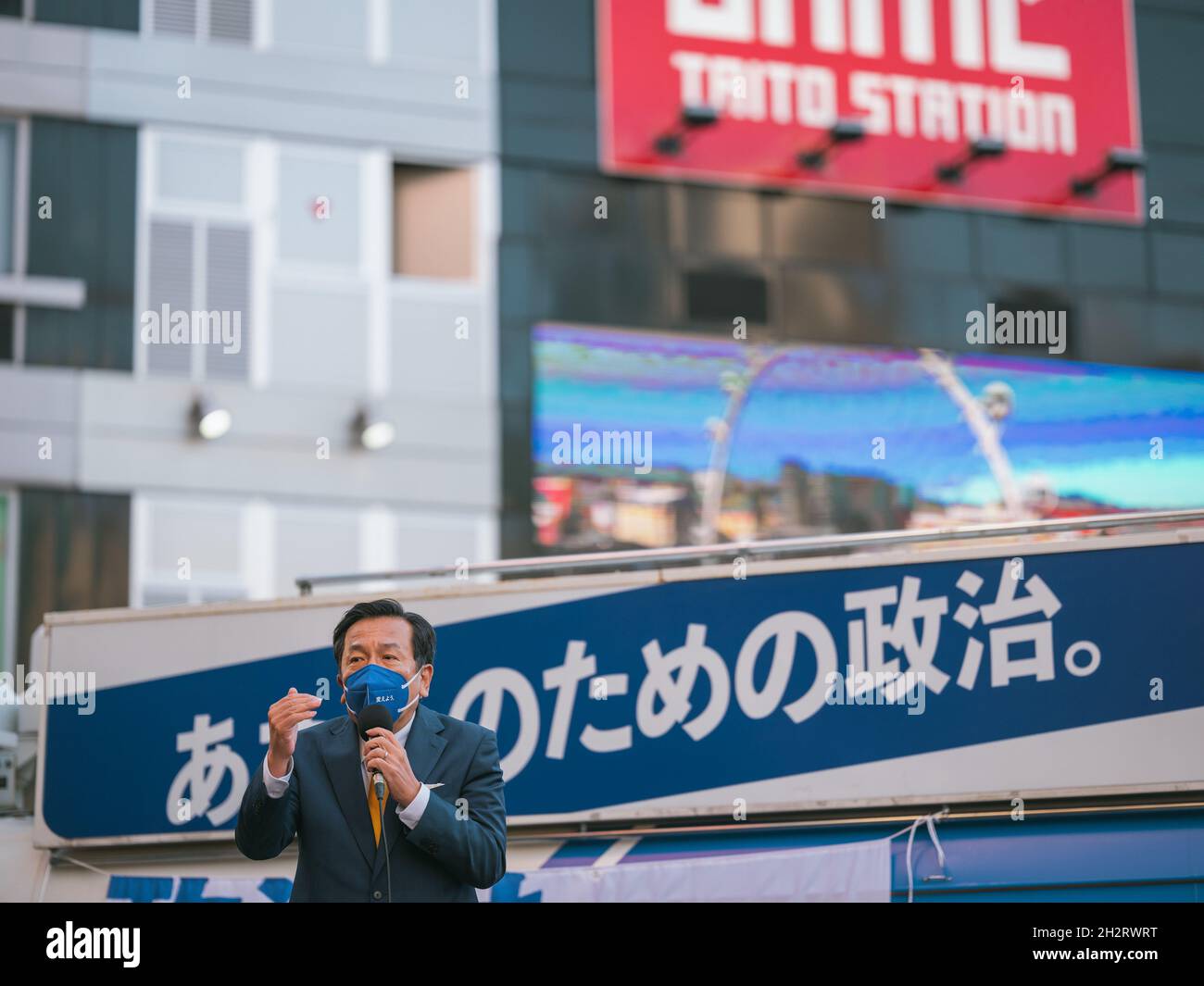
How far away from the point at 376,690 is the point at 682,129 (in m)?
15.4

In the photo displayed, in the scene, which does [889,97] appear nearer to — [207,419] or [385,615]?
[207,419]

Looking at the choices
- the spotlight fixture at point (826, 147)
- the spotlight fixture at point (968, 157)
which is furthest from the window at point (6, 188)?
the spotlight fixture at point (968, 157)

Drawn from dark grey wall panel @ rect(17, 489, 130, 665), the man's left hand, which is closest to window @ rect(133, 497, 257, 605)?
dark grey wall panel @ rect(17, 489, 130, 665)

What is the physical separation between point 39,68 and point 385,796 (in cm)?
1440

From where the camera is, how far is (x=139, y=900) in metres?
9.59

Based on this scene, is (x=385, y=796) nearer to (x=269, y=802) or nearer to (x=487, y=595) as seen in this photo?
(x=269, y=802)

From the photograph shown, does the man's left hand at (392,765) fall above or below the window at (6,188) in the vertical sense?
below

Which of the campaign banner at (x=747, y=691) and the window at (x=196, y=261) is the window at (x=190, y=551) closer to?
the window at (x=196, y=261)

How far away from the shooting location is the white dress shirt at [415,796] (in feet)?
20.4

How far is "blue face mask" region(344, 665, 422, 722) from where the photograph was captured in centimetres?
664

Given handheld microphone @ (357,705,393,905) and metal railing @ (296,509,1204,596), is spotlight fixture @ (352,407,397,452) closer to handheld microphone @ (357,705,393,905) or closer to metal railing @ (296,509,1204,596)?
metal railing @ (296,509,1204,596)

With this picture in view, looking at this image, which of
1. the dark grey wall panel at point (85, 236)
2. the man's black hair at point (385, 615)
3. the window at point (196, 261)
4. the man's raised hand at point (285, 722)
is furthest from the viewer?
the window at point (196, 261)

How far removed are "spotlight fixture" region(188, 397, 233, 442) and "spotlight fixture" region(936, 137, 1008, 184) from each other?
8.44 metres
